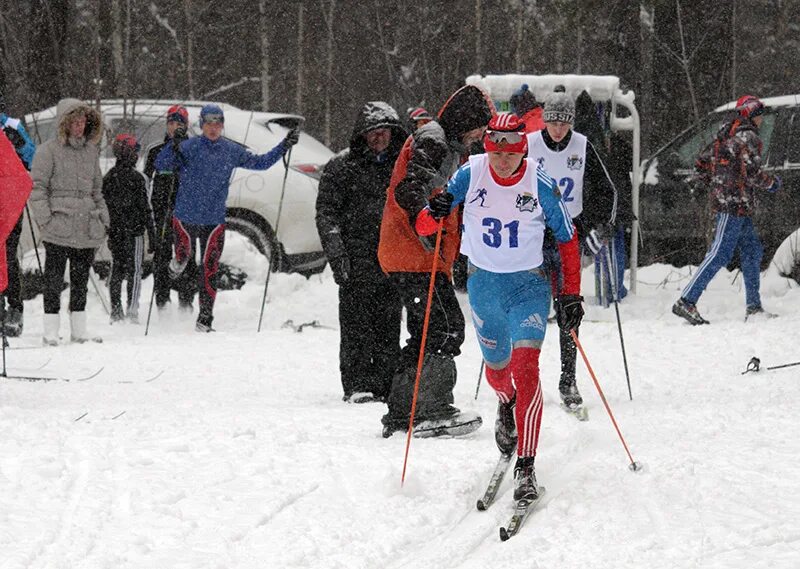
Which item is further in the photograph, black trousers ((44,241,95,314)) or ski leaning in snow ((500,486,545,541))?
black trousers ((44,241,95,314))

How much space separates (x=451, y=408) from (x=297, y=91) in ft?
83.1

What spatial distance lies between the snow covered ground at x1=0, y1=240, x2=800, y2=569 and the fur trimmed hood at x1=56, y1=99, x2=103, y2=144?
2.16 m

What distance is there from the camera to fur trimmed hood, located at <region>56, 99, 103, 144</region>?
10.0 m

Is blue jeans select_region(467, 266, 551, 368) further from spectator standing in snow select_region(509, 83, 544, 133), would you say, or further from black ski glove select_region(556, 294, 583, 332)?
spectator standing in snow select_region(509, 83, 544, 133)

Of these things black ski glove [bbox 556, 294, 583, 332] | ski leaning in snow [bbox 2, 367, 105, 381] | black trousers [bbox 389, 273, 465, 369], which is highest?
black ski glove [bbox 556, 294, 583, 332]

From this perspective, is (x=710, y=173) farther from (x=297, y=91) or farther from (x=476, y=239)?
(x=297, y=91)

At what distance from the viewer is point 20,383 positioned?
8242 mm

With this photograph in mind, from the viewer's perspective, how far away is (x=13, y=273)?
33.7 ft

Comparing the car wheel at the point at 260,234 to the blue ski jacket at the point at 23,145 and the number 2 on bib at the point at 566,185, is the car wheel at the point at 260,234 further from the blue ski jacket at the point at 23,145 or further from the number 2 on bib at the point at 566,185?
the number 2 on bib at the point at 566,185

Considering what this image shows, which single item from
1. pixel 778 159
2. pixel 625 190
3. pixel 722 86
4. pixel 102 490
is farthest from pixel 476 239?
pixel 722 86

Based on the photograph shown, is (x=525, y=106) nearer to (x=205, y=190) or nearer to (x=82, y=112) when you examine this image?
(x=205, y=190)

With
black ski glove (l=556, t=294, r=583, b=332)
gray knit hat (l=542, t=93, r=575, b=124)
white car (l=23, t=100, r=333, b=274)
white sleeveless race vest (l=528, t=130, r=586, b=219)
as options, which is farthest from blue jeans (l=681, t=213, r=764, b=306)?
black ski glove (l=556, t=294, r=583, b=332)

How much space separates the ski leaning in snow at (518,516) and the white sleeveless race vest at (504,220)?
1.03 meters

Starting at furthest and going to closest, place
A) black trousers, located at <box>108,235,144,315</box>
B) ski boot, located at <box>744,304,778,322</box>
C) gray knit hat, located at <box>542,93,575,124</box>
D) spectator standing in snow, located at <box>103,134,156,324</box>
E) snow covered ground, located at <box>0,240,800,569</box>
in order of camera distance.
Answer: black trousers, located at <box>108,235,144,315</box> → spectator standing in snow, located at <box>103,134,156,324</box> → ski boot, located at <box>744,304,778,322</box> → gray knit hat, located at <box>542,93,575,124</box> → snow covered ground, located at <box>0,240,800,569</box>
